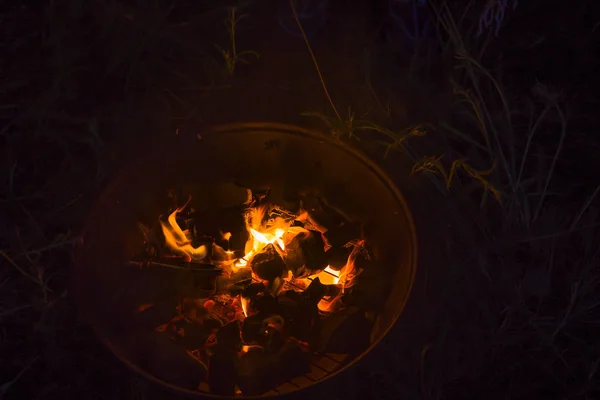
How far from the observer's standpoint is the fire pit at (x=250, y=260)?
1878 mm

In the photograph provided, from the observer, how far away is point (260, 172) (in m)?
1.94

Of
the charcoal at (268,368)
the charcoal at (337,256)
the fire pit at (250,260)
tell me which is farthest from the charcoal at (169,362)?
the charcoal at (337,256)

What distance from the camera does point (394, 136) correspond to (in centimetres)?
205

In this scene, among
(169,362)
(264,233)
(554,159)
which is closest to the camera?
(169,362)

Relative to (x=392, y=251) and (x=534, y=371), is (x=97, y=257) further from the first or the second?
(x=534, y=371)

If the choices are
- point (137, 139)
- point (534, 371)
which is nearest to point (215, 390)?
point (137, 139)

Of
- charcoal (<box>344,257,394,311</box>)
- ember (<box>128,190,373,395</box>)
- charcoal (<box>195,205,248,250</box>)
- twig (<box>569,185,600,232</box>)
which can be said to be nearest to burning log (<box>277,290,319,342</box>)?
ember (<box>128,190,373,395</box>)

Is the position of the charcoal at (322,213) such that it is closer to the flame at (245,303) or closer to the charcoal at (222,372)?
the flame at (245,303)

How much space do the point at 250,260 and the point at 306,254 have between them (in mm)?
180

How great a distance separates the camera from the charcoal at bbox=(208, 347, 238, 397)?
187cm

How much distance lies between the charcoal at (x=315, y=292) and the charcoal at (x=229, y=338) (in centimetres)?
24

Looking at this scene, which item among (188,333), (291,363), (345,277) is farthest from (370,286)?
(188,333)

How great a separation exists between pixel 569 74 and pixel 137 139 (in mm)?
1494

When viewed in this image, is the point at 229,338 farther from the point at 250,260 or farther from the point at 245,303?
the point at 250,260
